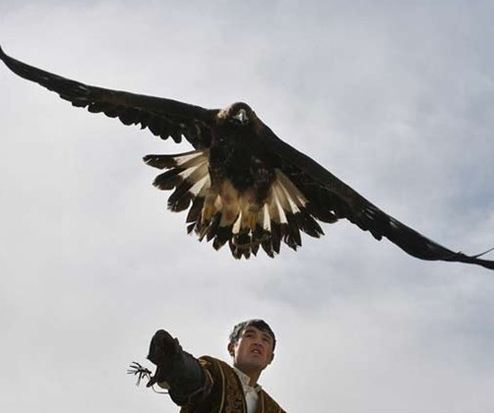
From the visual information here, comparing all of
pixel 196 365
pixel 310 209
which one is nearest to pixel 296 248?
pixel 310 209

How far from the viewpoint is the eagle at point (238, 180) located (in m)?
6.83

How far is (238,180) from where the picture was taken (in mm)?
7047

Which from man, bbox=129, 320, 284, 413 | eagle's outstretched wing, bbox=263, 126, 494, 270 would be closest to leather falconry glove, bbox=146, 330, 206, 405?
man, bbox=129, 320, 284, 413

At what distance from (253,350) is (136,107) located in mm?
2759

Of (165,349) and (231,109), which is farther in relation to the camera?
(231,109)

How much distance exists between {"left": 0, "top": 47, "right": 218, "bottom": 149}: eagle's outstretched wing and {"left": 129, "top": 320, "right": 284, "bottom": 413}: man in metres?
2.57

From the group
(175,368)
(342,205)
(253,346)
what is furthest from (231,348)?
(342,205)

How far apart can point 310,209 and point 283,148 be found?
525mm

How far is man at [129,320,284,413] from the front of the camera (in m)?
3.93

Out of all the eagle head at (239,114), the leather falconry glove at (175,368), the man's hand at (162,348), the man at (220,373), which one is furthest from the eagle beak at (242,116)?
the man's hand at (162,348)

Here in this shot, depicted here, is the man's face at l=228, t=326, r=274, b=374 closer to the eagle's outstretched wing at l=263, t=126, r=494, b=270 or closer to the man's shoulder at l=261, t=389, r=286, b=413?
the man's shoulder at l=261, t=389, r=286, b=413

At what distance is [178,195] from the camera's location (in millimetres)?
7031

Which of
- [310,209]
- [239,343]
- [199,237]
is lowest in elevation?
[239,343]

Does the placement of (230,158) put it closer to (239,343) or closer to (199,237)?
(199,237)
